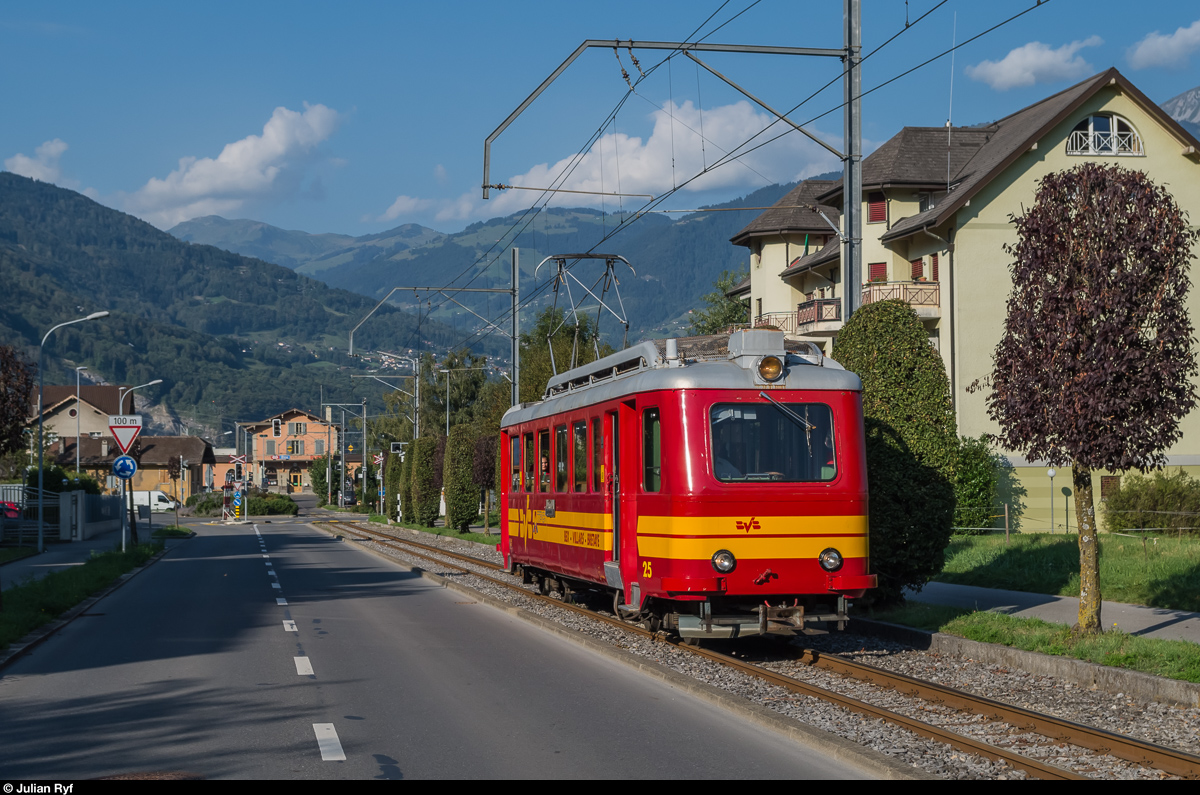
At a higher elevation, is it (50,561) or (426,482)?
(426,482)

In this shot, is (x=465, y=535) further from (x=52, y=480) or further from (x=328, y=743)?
(x=328, y=743)

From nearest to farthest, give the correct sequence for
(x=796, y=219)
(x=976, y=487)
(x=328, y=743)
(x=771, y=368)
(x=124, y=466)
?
(x=328, y=743) < (x=771, y=368) < (x=124, y=466) < (x=976, y=487) < (x=796, y=219)

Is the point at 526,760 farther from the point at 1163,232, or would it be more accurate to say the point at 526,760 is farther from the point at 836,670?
the point at 1163,232

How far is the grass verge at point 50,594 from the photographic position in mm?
15000

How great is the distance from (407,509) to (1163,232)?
170 ft

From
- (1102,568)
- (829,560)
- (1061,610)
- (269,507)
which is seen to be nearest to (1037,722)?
(829,560)

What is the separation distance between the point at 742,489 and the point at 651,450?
1198mm

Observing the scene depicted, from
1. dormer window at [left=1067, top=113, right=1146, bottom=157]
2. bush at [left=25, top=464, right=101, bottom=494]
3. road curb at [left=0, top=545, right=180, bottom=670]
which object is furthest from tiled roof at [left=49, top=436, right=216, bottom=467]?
road curb at [left=0, top=545, right=180, bottom=670]

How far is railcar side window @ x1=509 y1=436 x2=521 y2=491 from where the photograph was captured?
66.9 feet

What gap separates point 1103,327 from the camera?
12086 millimetres

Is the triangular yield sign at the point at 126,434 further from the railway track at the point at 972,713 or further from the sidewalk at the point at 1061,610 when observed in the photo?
the sidewalk at the point at 1061,610

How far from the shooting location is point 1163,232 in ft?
39.7

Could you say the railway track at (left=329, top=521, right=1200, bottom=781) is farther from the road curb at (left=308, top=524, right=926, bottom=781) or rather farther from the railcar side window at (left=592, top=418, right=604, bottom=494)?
the railcar side window at (left=592, top=418, right=604, bottom=494)

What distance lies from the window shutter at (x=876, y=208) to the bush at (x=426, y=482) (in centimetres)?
2158
